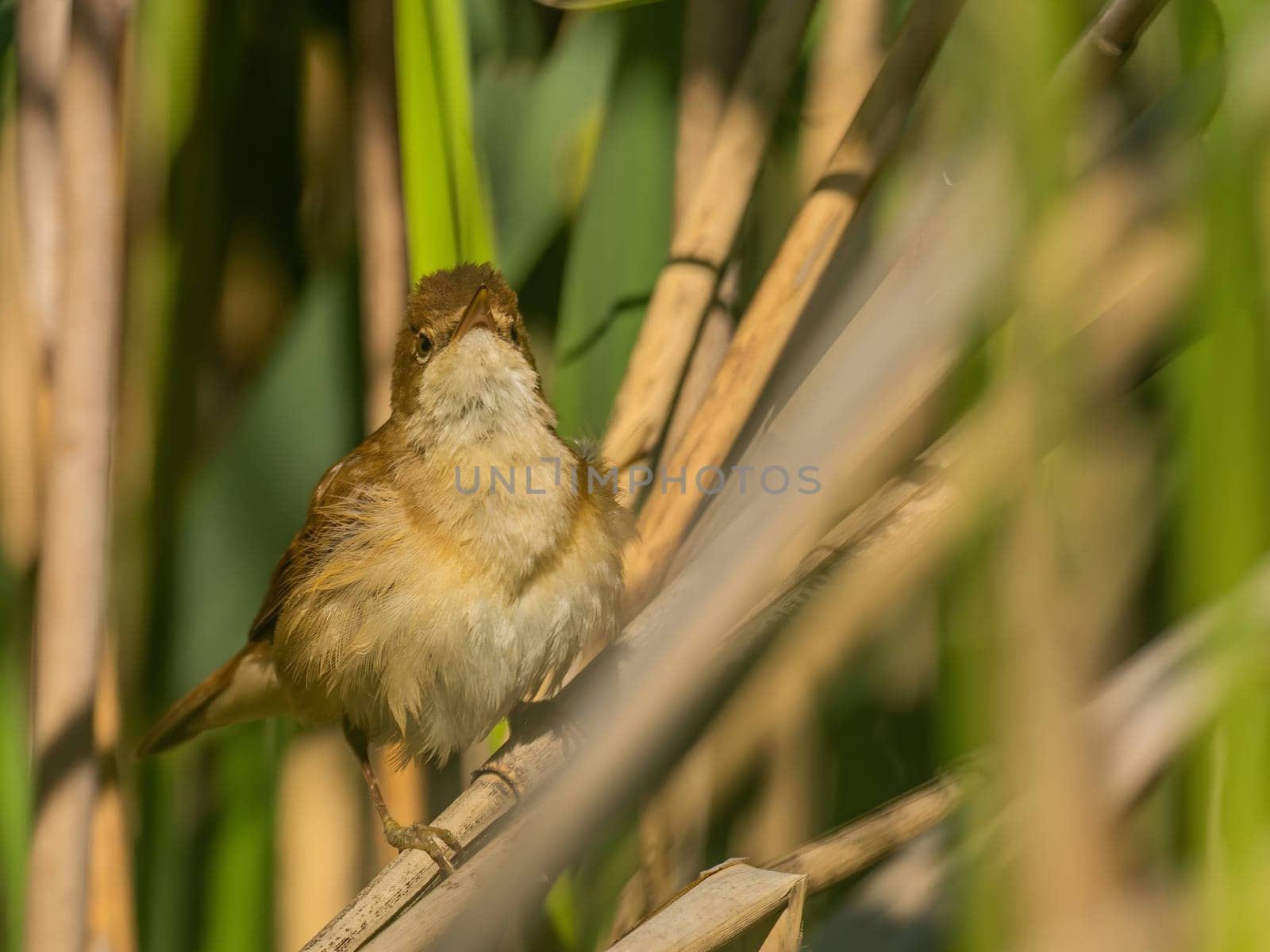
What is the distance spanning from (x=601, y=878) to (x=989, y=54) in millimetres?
1464

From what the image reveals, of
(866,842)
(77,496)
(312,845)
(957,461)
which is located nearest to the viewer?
(957,461)

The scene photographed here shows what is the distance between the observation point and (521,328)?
161 cm

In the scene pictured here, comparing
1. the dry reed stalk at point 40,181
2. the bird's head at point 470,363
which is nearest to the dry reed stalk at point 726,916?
the bird's head at point 470,363

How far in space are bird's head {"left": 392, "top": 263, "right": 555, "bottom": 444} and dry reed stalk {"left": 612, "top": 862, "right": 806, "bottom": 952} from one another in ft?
2.31

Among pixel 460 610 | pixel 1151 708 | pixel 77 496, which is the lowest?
pixel 1151 708

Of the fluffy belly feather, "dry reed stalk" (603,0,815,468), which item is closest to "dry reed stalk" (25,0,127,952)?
the fluffy belly feather

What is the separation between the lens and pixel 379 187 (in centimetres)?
171

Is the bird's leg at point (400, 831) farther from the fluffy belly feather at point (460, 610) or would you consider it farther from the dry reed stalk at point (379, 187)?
the dry reed stalk at point (379, 187)

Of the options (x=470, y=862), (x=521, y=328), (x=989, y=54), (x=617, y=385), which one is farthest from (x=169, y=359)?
(x=989, y=54)

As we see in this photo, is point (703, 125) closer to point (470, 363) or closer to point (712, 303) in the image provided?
point (712, 303)

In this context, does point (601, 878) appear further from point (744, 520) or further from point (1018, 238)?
point (1018, 238)

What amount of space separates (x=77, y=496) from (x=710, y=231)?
3.04 feet

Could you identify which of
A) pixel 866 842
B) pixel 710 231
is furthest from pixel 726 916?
pixel 710 231

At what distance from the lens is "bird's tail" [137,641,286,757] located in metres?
1.72
